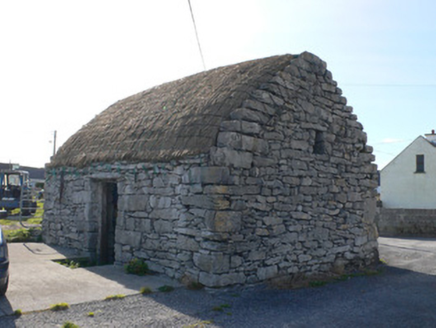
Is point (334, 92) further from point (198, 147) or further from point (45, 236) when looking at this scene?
point (45, 236)

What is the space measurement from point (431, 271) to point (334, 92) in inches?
190

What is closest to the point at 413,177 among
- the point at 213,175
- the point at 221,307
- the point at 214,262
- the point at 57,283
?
the point at 213,175

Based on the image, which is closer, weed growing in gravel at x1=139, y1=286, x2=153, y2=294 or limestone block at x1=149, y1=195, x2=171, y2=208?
weed growing in gravel at x1=139, y1=286, x2=153, y2=294

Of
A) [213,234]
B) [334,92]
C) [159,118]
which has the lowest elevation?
[213,234]

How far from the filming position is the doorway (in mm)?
10469

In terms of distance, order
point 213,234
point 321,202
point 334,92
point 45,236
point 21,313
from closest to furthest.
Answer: point 21,313
point 213,234
point 321,202
point 334,92
point 45,236

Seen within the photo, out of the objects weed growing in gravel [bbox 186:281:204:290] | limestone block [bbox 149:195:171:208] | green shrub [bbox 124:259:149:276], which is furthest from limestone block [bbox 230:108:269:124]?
green shrub [bbox 124:259:149:276]

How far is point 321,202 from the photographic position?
9.24 meters

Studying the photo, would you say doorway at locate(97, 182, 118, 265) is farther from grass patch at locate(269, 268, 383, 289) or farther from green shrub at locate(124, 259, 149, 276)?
grass patch at locate(269, 268, 383, 289)

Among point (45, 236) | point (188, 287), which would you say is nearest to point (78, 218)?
point (45, 236)

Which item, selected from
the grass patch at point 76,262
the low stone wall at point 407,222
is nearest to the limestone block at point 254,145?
the grass patch at point 76,262

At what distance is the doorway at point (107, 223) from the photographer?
10.5 m

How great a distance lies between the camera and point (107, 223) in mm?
10648

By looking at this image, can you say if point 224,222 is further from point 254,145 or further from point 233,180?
point 254,145
